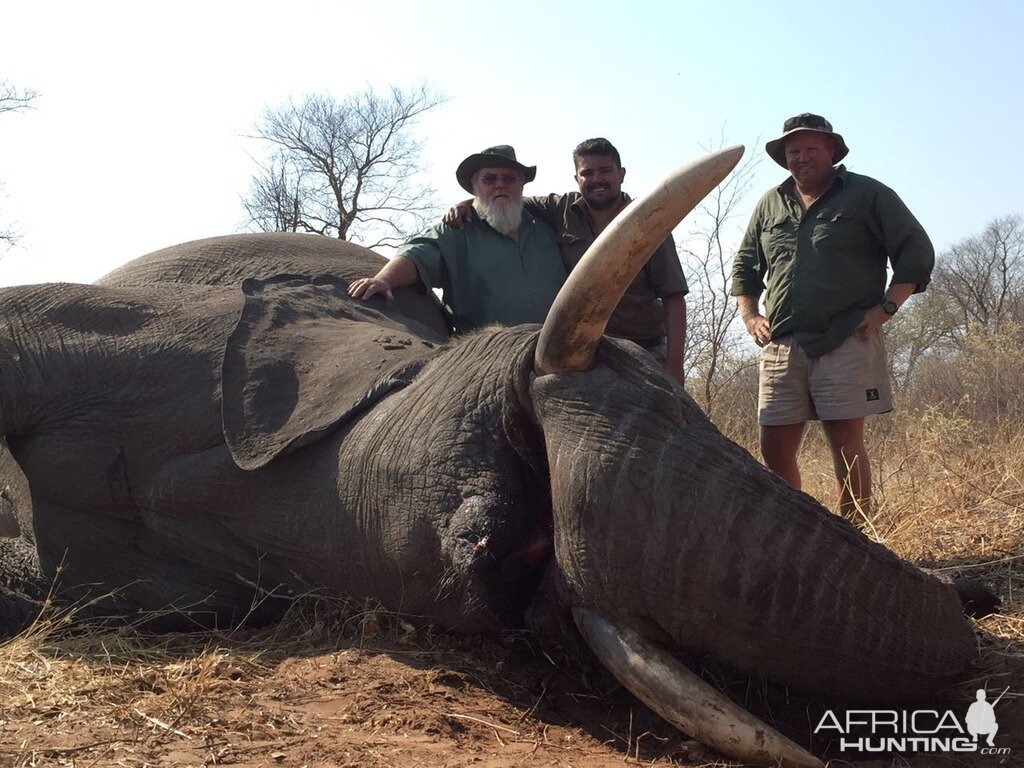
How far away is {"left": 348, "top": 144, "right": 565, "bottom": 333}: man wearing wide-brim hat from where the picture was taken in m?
5.70

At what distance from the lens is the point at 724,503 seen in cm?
306

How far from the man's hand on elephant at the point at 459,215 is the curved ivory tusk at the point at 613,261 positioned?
2527 mm

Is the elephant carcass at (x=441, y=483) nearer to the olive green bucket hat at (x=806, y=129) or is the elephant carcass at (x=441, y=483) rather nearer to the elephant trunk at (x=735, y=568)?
the elephant trunk at (x=735, y=568)

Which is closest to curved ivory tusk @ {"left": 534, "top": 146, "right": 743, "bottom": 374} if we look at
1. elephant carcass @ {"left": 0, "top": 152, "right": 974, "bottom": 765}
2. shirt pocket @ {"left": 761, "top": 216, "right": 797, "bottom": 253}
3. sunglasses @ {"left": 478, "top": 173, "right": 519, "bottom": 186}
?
elephant carcass @ {"left": 0, "top": 152, "right": 974, "bottom": 765}

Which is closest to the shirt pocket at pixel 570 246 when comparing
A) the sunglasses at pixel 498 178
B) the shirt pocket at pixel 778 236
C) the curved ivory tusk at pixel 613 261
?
the sunglasses at pixel 498 178

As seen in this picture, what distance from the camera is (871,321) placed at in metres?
5.86

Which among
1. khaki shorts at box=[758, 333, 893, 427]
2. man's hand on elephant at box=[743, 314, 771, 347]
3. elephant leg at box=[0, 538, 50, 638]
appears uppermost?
man's hand on elephant at box=[743, 314, 771, 347]

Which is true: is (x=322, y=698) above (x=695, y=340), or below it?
below

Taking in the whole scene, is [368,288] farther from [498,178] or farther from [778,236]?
[778,236]

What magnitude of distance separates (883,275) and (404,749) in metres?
4.06

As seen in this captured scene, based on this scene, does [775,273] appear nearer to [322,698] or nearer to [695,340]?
[322,698]

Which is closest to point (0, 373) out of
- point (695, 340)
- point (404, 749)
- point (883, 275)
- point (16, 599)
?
point (16, 599)

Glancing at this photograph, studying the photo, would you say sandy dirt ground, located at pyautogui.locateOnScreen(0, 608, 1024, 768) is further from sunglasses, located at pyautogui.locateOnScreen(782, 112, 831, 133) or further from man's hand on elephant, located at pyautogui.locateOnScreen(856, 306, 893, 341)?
sunglasses, located at pyautogui.locateOnScreen(782, 112, 831, 133)

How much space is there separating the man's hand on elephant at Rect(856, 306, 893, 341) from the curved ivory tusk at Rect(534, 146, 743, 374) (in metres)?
2.93
